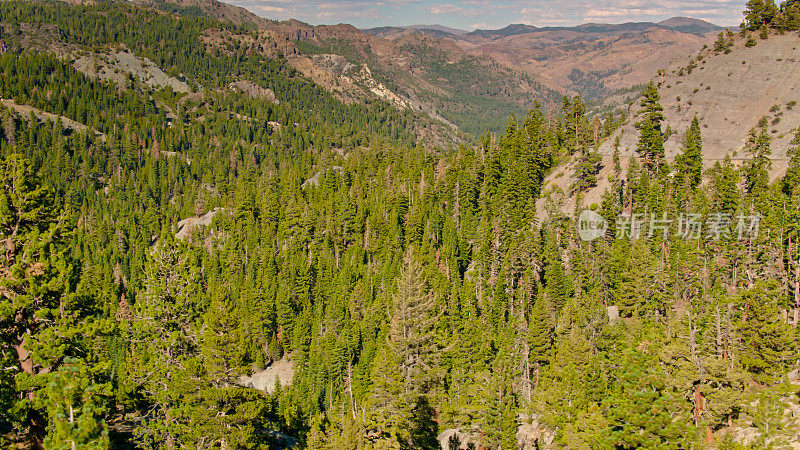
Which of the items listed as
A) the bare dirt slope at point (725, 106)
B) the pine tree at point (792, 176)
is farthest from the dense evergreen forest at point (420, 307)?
the bare dirt slope at point (725, 106)

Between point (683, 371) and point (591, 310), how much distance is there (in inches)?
975

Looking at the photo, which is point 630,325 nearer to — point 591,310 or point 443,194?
point 591,310

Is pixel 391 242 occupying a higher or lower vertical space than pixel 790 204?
lower

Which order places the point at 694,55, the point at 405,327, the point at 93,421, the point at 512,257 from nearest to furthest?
the point at 93,421
the point at 405,327
the point at 512,257
the point at 694,55

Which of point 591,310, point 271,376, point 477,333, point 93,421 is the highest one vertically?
point 93,421

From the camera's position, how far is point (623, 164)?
107 m

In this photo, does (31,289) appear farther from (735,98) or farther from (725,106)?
(735,98)

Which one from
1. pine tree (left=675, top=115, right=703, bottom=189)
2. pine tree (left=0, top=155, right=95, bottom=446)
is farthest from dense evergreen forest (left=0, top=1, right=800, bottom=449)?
pine tree (left=675, top=115, right=703, bottom=189)

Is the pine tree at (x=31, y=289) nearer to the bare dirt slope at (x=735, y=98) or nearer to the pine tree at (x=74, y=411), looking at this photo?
the pine tree at (x=74, y=411)

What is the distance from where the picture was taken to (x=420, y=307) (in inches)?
2191

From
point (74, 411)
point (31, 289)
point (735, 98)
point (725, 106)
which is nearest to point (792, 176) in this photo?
point (725, 106)

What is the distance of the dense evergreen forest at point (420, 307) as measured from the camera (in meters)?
24.3

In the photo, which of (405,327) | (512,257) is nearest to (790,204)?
(512,257)

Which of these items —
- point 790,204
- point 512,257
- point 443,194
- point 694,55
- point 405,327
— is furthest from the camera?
point 694,55
